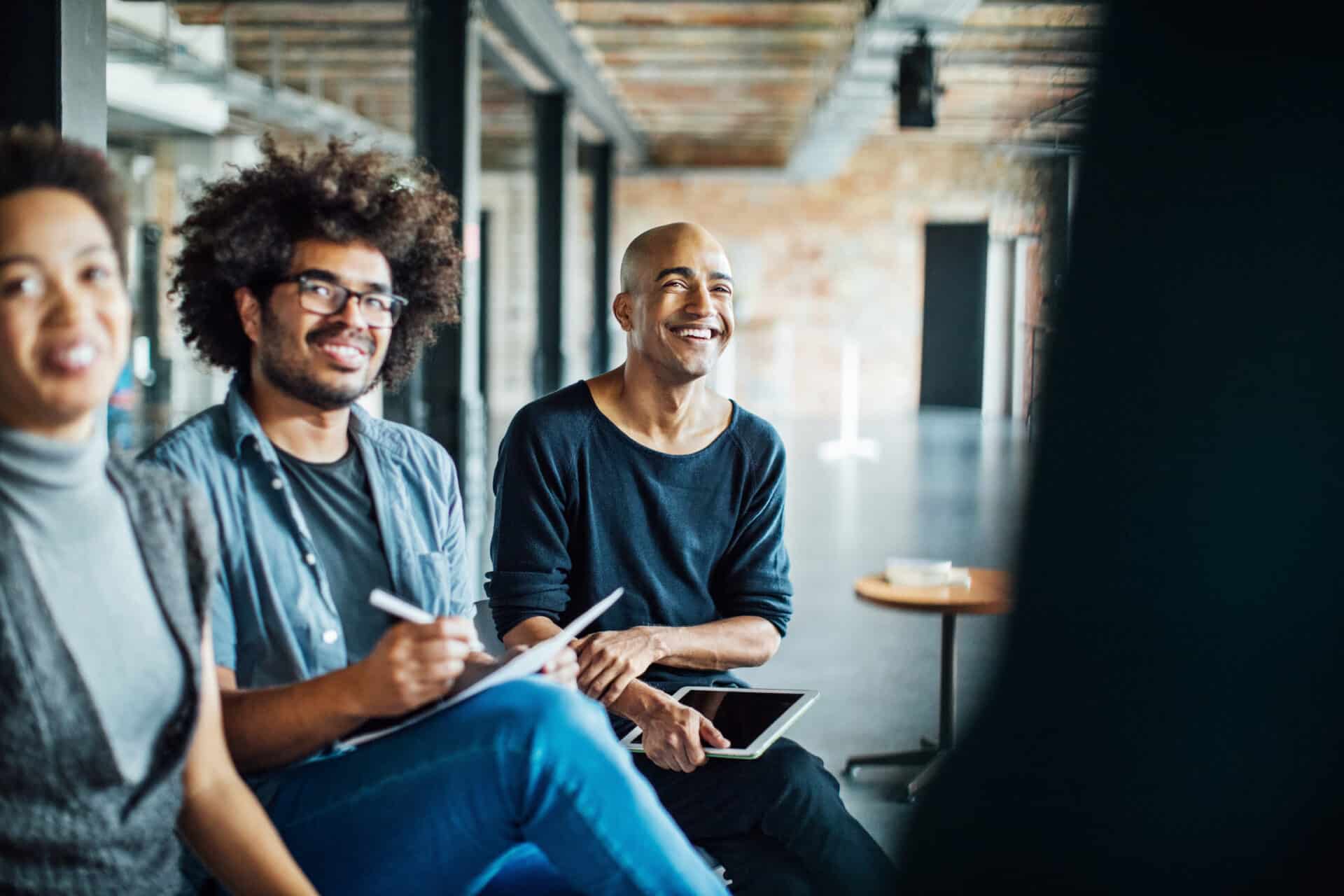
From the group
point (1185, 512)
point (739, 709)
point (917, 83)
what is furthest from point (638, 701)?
point (917, 83)

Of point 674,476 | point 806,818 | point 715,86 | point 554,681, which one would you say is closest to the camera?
point 554,681

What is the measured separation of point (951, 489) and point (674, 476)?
23.4 ft

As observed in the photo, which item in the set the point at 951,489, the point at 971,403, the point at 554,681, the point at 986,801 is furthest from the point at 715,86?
the point at 986,801

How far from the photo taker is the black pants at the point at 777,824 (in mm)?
1814

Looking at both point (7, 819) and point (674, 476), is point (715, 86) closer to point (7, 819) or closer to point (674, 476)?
point (674, 476)

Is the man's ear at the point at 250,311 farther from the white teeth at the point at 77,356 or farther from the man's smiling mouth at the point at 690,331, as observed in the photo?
the man's smiling mouth at the point at 690,331

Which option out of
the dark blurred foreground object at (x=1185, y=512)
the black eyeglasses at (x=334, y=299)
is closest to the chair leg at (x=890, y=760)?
the black eyeglasses at (x=334, y=299)

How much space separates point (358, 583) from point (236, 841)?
0.47m

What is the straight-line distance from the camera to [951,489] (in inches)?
357

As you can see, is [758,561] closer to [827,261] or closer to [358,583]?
[358,583]

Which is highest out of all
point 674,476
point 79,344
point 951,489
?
point 79,344

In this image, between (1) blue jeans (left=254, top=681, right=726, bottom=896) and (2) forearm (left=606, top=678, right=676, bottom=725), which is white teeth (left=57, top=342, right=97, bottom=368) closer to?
(1) blue jeans (left=254, top=681, right=726, bottom=896)

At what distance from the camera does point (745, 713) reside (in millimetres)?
1944

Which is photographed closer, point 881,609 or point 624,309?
point 624,309
